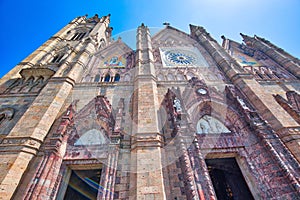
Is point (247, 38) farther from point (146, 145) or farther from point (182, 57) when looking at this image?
point (146, 145)

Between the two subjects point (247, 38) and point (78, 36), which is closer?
point (247, 38)

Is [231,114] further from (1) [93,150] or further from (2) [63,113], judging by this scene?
(2) [63,113]

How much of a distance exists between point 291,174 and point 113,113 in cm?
730

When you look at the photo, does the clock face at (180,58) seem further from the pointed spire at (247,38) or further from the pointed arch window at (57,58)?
the pointed arch window at (57,58)

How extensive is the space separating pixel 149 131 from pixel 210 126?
321cm

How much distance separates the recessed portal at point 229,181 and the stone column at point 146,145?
394 cm

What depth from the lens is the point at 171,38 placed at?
1786 centimetres

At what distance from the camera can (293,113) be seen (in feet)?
26.0

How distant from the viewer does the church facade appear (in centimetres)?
533

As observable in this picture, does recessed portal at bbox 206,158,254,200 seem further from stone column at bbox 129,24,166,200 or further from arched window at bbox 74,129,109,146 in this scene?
arched window at bbox 74,129,109,146

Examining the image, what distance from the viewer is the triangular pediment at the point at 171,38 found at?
16188 millimetres

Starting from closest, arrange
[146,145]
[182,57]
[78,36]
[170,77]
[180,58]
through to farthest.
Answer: [146,145]
[170,77]
[180,58]
[182,57]
[78,36]

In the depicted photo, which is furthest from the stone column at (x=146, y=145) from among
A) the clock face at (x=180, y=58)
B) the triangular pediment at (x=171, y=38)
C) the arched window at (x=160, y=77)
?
the triangular pediment at (x=171, y=38)

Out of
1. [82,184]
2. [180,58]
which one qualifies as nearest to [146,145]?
[82,184]
